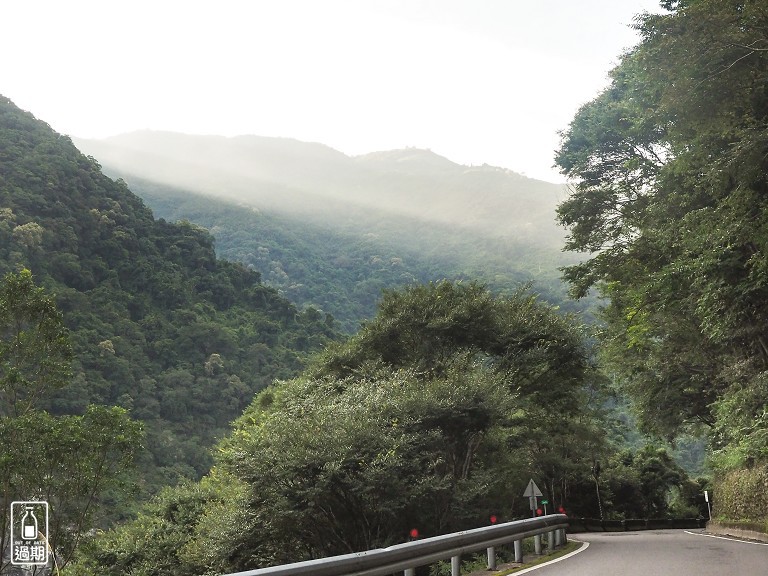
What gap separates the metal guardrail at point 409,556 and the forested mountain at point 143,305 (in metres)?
49.4

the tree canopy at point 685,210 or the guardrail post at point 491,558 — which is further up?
the tree canopy at point 685,210

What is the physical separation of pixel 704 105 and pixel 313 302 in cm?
11301

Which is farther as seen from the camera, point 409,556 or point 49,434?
point 49,434

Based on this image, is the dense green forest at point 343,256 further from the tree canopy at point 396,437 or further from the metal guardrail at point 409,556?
the metal guardrail at point 409,556

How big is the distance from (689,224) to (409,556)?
528 inches

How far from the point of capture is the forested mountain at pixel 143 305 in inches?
2581

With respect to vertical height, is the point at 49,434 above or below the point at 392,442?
below

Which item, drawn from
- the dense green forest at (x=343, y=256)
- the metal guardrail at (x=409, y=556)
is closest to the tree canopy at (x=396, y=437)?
the metal guardrail at (x=409, y=556)

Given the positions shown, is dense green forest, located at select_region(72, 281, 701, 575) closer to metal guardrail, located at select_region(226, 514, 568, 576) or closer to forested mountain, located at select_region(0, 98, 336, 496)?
metal guardrail, located at select_region(226, 514, 568, 576)

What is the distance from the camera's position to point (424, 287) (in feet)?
110

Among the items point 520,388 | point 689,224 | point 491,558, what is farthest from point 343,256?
point 491,558

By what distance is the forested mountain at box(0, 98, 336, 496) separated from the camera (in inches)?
2581

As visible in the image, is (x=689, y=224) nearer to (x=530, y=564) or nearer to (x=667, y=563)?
(x=667, y=563)

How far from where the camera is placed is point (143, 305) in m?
80.5
